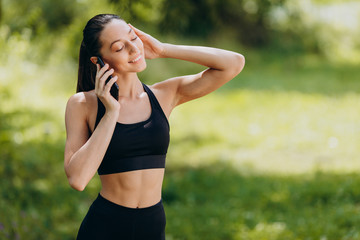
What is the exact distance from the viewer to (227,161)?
757 cm

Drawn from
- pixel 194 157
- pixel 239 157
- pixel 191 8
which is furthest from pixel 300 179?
pixel 191 8

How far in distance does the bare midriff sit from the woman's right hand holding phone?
0.32 metres

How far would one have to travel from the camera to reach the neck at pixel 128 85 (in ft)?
7.66

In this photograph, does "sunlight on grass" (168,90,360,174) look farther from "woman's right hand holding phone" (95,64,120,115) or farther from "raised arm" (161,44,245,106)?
"woman's right hand holding phone" (95,64,120,115)

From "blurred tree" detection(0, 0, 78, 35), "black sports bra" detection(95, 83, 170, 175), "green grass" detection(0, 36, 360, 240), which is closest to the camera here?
"black sports bra" detection(95, 83, 170, 175)

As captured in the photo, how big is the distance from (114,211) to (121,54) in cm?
70

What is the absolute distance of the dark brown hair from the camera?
222cm

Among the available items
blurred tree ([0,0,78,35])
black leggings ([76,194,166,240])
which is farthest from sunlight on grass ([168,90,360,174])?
black leggings ([76,194,166,240])

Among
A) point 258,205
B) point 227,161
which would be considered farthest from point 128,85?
point 227,161

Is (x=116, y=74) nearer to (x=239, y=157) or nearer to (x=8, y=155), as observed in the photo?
(x=8, y=155)

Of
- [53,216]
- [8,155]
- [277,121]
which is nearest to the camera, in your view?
[53,216]

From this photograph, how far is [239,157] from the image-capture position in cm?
773

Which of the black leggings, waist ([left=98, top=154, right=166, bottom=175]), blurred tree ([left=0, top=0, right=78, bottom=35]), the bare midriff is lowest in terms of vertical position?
blurred tree ([left=0, top=0, right=78, bottom=35])

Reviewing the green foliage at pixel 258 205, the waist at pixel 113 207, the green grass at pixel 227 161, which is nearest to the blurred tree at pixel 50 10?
the green grass at pixel 227 161
